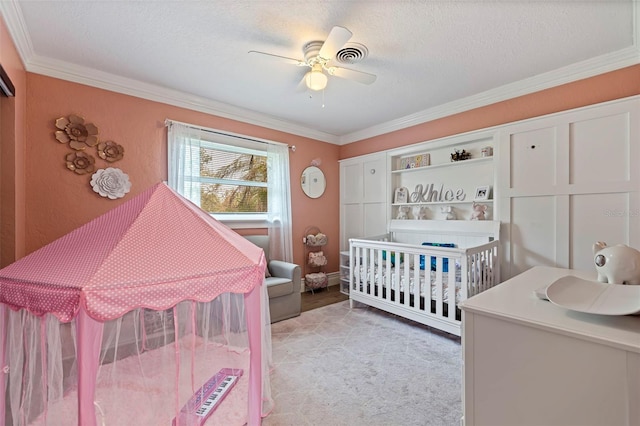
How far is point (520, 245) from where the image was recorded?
2.86 m

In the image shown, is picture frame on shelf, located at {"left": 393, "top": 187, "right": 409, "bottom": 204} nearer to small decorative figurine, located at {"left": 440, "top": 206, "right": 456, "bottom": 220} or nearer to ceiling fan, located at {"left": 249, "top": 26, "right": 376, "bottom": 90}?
small decorative figurine, located at {"left": 440, "top": 206, "right": 456, "bottom": 220}

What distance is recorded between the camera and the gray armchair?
10.0 ft

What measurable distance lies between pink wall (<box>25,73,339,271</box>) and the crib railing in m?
2.54

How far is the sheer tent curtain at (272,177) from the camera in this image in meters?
3.19

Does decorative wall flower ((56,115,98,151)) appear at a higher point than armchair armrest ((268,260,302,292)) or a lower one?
higher

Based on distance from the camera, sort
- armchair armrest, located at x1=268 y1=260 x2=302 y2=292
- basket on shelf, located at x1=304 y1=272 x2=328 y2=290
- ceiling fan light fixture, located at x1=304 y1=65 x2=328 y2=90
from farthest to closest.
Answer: basket on shelf, located at x1=304 y1=272 x2=328 y2=290 < armchair armrest, located at x1=268 y1=260 x2=302 y2=292 < ceiling fan light fixture, located at x1=304 y1=65 x2=328 y2=90

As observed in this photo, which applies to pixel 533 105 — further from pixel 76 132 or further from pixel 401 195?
pixel 76 132

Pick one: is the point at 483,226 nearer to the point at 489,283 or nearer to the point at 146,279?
the point at 489,283

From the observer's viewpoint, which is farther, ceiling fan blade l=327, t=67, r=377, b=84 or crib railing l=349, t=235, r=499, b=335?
crib railing l=349, t=235, r=499, b=335

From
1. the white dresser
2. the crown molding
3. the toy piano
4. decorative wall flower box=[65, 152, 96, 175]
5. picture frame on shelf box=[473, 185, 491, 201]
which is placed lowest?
the toy piano

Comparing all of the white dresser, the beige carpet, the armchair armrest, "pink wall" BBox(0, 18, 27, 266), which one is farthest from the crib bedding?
"pink wall" BBox(0, 18, 27, 266)

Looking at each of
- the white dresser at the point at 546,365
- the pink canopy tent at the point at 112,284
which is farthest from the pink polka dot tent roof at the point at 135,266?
the white dresser at the point at 546,365

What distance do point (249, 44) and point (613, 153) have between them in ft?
10.5

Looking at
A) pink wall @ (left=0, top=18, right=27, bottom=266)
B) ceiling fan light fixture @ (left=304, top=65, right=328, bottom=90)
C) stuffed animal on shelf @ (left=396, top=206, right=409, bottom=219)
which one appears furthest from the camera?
stuffed animal on shelf @ (left=396, top=206, right=409, bottom=219)
